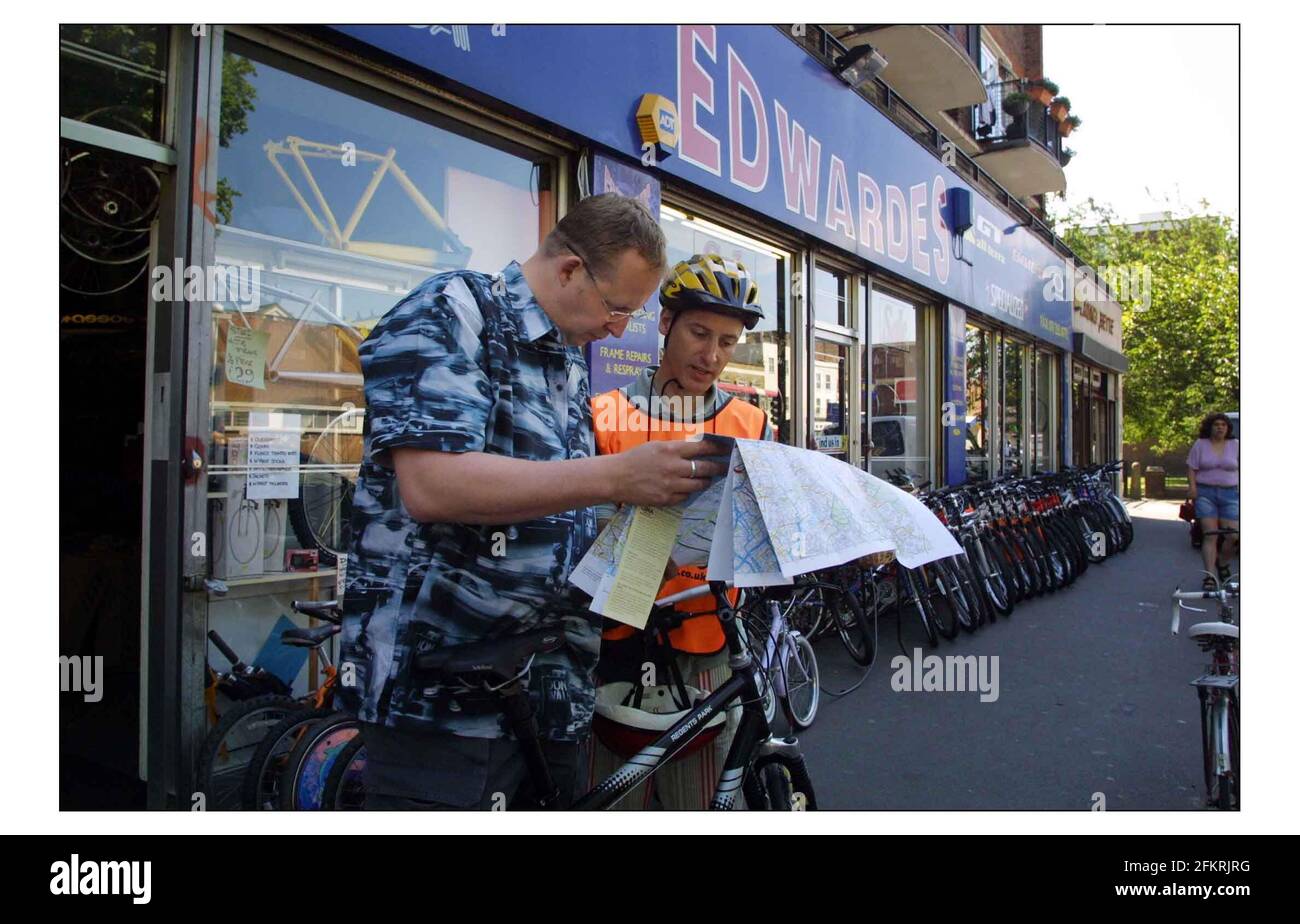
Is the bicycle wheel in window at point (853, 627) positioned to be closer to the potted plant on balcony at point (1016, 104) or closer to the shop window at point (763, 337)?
the shop window at point (763, 337)

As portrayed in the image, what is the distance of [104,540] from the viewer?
487 cm

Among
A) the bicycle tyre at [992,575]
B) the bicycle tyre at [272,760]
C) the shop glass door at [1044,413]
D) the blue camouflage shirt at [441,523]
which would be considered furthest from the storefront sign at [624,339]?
the shop glass door at [1044,413]

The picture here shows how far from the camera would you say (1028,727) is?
5.24 meters

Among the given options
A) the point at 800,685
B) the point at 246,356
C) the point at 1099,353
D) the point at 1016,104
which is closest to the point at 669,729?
the point at 246,356

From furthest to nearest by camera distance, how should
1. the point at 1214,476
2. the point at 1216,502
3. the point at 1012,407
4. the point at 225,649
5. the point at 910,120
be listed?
the point at 1012,407 → the point at 910,120 → the point at 1216,502 → the point at 1214,476 → the point at 225,649

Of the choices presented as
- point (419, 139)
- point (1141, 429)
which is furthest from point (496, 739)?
point (1141, 429)

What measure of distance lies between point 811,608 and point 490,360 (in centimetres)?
520

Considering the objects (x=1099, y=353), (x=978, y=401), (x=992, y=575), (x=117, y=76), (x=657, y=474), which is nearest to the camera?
(x=657, y=474)

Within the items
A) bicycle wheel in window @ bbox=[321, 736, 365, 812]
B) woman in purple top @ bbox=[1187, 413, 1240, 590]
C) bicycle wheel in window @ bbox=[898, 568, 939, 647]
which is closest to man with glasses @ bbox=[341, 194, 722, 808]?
bicycle wheel in window @ bbox=[321, 736, 365, 812]

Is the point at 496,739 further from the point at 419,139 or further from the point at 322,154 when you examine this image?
the point at 419,139

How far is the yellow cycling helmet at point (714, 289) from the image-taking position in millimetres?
2512

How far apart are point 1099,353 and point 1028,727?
16125mm

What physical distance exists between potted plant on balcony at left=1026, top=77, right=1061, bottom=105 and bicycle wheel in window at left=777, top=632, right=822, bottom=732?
13157 millimetres

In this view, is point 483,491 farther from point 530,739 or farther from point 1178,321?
point 1178,321
